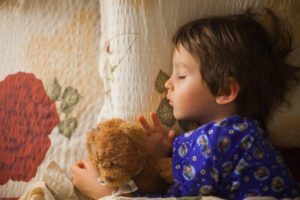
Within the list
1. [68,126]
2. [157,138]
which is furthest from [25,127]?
[157,138]

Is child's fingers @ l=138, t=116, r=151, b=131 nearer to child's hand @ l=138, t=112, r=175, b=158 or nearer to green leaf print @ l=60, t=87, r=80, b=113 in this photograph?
child's hand @ l=138, t=112, r=175, b=158

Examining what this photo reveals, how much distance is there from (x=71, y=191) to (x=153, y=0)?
1.69 feet

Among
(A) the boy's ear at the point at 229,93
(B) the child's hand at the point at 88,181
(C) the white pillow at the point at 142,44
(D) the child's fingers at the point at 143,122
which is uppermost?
(C) the white pillow at the point at 142,44

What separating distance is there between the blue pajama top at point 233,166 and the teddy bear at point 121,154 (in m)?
0.09

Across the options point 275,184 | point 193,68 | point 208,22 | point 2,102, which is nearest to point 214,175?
point 275,184

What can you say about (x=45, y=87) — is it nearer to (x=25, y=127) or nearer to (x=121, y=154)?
(x=25, y=127)

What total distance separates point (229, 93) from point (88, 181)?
15.7 inches

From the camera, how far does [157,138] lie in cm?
96

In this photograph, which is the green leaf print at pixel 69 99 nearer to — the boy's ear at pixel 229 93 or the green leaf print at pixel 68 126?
the green leaf print at pixel 68 126

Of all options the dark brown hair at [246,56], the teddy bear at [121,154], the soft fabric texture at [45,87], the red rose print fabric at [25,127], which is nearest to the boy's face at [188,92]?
the dark brown hair at [246,56]

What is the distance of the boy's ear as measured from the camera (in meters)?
0.92

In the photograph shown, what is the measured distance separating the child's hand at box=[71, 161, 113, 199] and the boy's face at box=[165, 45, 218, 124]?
0.25 meters

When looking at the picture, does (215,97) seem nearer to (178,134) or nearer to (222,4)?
(178,134)

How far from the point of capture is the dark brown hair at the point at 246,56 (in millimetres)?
912
